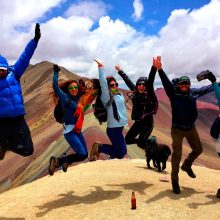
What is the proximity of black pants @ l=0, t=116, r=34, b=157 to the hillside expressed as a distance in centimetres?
152

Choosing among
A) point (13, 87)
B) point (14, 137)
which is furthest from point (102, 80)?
point (14, 137)

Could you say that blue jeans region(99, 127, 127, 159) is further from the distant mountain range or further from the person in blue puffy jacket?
the person in blue puffy jacket

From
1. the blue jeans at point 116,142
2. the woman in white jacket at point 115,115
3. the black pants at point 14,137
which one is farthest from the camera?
the blue jeans at point 116,142

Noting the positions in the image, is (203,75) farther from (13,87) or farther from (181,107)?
(13,87)

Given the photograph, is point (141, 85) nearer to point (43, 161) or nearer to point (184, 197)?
point (184, 197)

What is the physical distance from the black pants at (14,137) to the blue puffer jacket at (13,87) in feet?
0.57

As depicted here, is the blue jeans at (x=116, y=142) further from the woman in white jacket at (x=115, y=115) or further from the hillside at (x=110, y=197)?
the hillside at (x=110, y=197)

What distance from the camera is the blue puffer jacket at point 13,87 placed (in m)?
7.52

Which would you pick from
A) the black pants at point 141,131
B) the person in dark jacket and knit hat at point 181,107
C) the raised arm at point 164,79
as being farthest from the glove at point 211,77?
the black pants at point 141,131

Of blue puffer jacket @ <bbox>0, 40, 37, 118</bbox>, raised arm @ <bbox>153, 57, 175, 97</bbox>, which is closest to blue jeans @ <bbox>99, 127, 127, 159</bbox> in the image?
raised arm @ <bbox>153, 57, 175, 97</bbox>

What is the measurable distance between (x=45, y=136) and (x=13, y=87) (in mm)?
33311

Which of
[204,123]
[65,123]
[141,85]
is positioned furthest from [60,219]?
[204,123]

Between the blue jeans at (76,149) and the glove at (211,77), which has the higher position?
the glove at (211,77)

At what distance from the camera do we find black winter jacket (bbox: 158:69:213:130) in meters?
8.61
